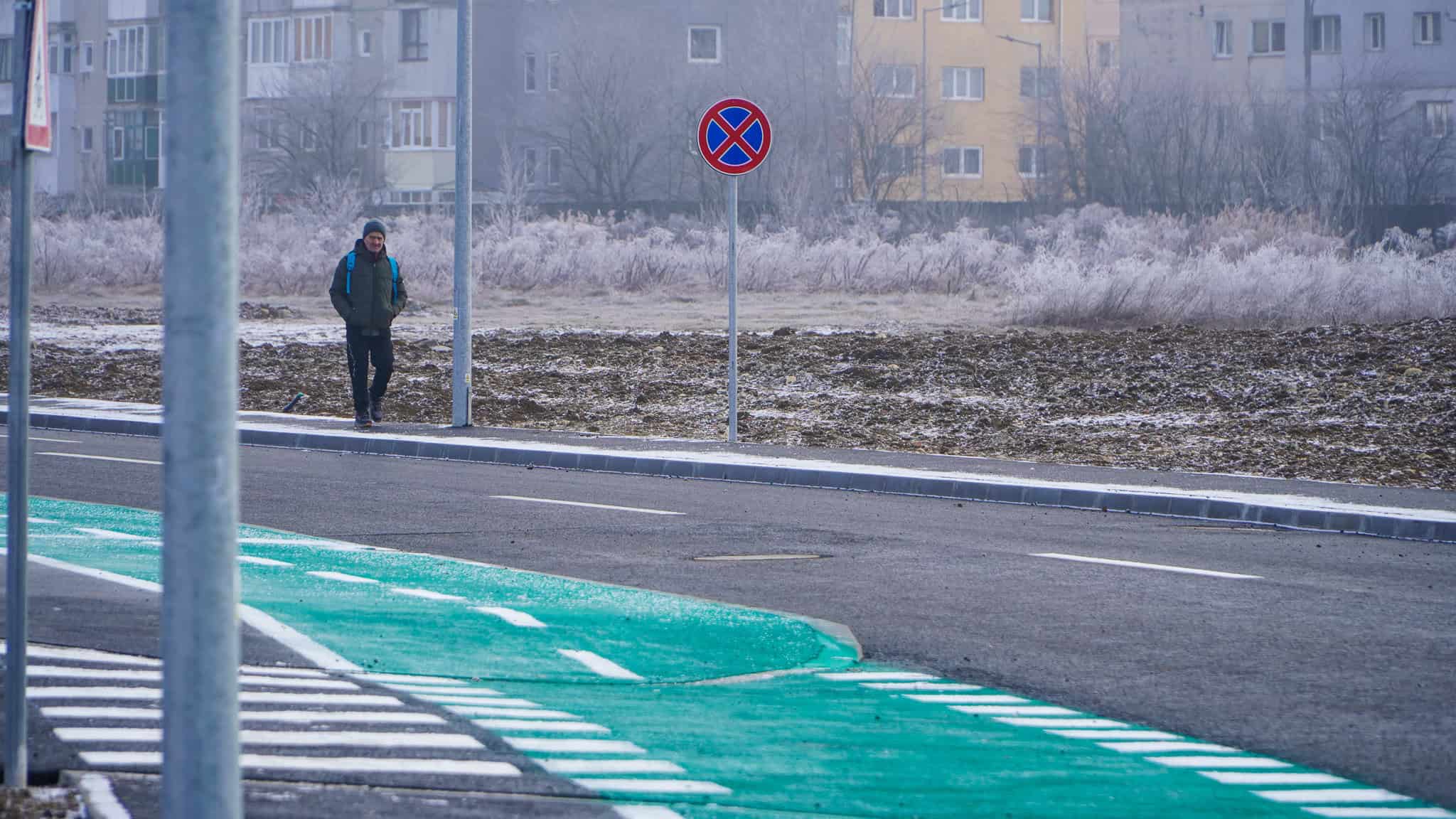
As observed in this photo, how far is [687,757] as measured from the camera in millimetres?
6082

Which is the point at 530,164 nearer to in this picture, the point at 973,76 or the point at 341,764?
the point at 973,76

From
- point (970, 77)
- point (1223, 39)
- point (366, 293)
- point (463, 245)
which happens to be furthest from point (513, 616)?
point (1223, 39)

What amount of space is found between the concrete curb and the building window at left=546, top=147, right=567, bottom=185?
54517 millimetres

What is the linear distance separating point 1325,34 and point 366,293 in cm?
6392

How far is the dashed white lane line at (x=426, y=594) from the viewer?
9331mm

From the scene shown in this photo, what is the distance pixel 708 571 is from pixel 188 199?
7.36 meters

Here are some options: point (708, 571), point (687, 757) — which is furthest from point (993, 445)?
point (687, 757)

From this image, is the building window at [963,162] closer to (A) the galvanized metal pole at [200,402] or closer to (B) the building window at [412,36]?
(B) the building window at [412,36]

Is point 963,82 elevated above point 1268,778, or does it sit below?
above

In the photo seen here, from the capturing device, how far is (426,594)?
945 cm

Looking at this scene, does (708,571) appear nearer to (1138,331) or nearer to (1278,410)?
(1278,410)

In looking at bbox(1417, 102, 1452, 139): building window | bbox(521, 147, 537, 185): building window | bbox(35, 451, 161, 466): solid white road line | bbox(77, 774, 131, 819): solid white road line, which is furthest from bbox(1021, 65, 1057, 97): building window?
bbox(77, 774, 131, 819): solid white road line

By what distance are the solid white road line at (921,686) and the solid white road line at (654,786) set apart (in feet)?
5.65

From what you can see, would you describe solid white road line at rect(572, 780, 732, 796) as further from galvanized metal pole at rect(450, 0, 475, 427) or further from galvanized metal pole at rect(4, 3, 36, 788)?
galvanized metal pole at rect(450, 0, 475, 427)
